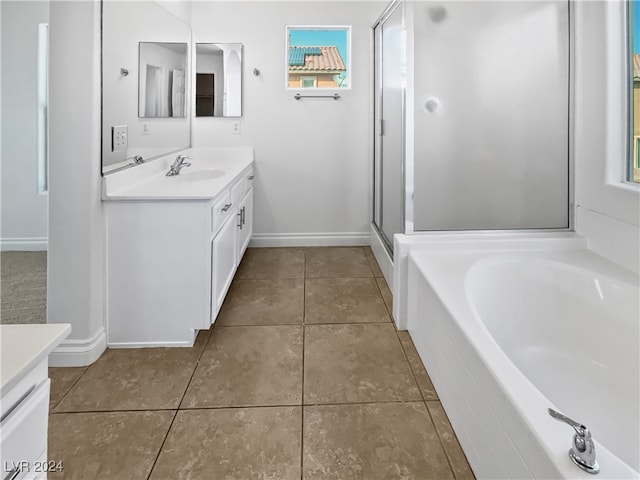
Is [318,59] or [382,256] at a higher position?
[318,59]

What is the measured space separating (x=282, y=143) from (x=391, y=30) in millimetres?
1426

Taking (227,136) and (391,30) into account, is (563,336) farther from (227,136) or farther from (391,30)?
(227,136)

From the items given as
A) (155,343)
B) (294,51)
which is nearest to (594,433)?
(155,343)

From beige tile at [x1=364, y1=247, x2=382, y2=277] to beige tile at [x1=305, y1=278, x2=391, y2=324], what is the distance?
0.16m

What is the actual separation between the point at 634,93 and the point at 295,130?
267 cm

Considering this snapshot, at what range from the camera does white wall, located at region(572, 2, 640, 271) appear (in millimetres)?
2057

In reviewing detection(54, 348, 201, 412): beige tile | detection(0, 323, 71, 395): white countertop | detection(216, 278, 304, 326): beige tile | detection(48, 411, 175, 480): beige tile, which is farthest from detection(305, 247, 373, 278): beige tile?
detection(0, 323, 71, 395): white countertop

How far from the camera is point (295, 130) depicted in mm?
4133

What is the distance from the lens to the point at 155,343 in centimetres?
234

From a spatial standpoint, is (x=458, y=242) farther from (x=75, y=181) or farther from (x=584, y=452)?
(x=75, y=181)

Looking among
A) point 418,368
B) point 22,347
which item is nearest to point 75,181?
point 22,347

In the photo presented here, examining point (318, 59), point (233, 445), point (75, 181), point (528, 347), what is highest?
point (318, 59)

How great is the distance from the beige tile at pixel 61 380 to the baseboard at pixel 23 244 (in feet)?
2.27

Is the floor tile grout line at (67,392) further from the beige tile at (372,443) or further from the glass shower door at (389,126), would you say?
the glass shower door at (389,126)
